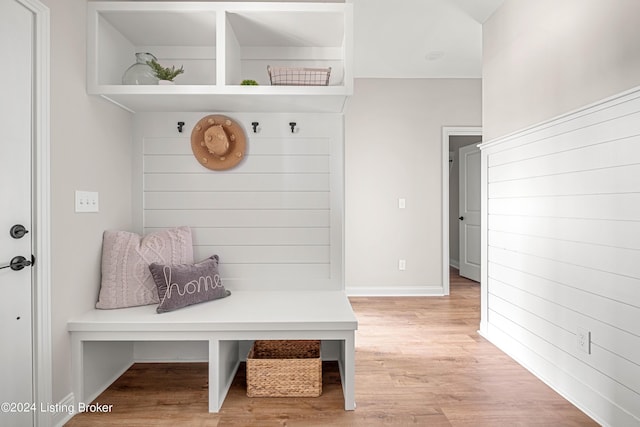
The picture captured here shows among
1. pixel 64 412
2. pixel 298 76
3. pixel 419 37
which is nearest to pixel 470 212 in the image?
pixel 419 37

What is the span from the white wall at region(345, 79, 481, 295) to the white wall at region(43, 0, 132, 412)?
278 centimetres

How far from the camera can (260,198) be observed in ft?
8.48

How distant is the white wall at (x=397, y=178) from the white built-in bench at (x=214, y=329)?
2461 millimetres

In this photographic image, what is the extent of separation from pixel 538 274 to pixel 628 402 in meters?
0.84

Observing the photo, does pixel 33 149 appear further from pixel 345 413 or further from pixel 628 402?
pixel 628 402

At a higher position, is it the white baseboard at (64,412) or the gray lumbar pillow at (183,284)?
the gray lumbar pillow at (183,284)

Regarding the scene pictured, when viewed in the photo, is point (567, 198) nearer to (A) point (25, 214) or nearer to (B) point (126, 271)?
(B) point (126, 271)

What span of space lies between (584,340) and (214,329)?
1911 mm

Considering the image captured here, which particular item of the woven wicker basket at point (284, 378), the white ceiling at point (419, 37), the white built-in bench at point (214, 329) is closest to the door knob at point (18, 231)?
the white built-in bench at point (214, 329)

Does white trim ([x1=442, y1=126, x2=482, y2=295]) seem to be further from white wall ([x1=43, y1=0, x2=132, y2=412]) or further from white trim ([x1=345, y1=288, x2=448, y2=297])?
white wall ([x1=43, y1=0, x2=132, y2=412])

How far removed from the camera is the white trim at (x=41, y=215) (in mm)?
1696

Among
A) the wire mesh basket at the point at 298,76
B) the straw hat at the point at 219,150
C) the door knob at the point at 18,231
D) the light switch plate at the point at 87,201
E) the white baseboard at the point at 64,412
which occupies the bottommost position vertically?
the white baseboard at the point at 64,412

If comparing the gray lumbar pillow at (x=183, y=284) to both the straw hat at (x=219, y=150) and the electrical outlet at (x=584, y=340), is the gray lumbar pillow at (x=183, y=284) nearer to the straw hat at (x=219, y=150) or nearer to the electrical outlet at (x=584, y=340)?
the straw hat at (x=219, y=150)

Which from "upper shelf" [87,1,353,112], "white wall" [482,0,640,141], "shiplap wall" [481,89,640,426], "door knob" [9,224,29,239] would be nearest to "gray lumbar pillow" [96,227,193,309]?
"door knob" [9,224,29,239]
